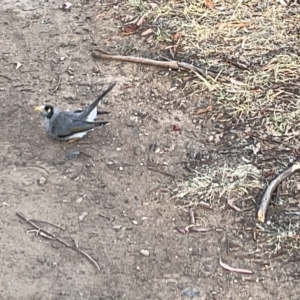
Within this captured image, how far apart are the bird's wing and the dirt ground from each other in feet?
0.36

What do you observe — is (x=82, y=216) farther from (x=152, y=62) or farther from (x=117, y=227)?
(x=152, y=62)

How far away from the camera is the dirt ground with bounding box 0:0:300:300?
4.00 m

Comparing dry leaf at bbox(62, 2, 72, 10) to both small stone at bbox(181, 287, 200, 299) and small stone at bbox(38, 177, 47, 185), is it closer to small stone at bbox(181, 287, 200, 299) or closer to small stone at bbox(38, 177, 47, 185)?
small stone at bbox(38, 177, 47, 185)

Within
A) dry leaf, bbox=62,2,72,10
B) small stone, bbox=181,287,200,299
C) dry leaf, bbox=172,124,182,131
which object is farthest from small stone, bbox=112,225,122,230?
dry leaf, bbox=62,2,72,10

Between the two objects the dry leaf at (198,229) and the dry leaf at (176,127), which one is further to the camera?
the dry leaf at (176,127)

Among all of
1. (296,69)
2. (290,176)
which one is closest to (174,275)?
(290,176)

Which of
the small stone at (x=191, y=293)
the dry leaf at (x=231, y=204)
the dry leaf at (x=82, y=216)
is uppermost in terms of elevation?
the small stone at (x=191, y=293)

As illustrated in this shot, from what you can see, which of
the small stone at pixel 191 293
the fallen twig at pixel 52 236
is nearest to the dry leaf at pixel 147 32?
the fallen twig at pixel 52 236

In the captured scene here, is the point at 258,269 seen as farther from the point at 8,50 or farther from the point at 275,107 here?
the point at 8,50

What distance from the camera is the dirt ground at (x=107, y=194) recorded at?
4.00 m

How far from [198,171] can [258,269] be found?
922 mm

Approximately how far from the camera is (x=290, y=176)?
4.71m

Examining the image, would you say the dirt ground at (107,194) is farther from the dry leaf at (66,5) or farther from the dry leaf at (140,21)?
the dry leaf at (66,5)

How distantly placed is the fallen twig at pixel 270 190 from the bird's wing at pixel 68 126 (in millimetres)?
1285
